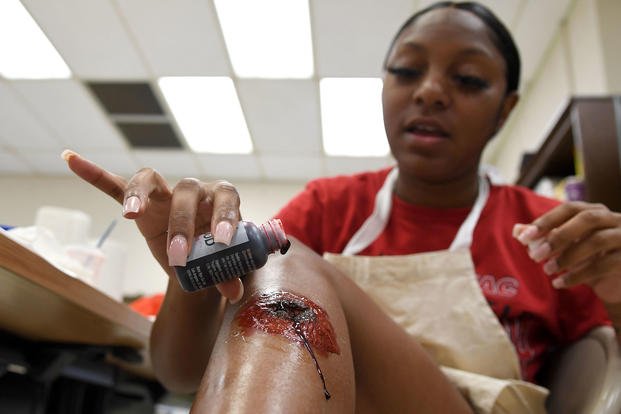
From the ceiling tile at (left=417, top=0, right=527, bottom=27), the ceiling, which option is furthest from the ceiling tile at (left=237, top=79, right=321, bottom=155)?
the ceiling tile at (left=417, top=0, right=527, bottom=27)

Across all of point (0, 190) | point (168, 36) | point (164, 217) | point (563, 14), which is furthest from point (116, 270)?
point (563, 14)

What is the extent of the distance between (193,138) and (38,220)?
276cm

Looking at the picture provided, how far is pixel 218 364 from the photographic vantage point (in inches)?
22.4

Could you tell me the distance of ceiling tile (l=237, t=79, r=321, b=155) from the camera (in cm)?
352

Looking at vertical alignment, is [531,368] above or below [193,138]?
below

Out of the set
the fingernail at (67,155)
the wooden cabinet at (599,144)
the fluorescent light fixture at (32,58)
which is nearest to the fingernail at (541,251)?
the fingernail at (67,155)

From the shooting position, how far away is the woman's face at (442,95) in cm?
117

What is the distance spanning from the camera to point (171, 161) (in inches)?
180

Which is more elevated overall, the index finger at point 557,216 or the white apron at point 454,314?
the index finger at point 557,216

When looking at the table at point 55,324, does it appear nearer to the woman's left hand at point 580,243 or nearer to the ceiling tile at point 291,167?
the woman's left hand at point 580,243

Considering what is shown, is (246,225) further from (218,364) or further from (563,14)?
(563,14)

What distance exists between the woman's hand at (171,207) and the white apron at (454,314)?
458 mm

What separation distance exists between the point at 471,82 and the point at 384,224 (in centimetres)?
37

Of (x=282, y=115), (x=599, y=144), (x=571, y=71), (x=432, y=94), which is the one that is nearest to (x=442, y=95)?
(x=432, y=94)
